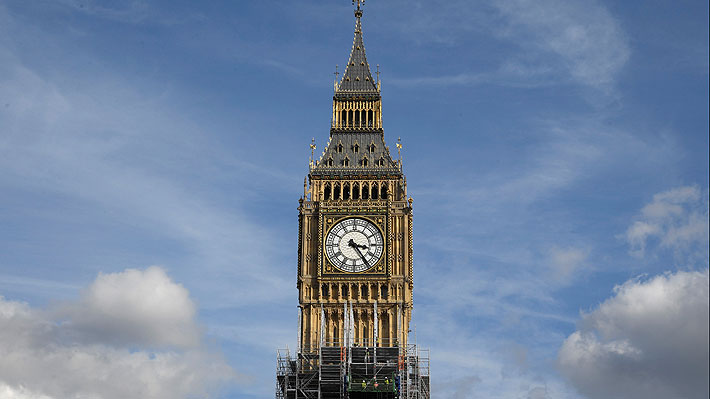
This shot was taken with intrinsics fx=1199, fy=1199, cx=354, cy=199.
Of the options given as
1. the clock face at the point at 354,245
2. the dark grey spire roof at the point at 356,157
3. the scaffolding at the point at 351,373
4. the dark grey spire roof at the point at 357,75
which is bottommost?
the scaffolding at the point at 351,373

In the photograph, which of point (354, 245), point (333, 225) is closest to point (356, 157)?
point (333, 225)

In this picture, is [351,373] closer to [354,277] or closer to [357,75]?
[354,277]

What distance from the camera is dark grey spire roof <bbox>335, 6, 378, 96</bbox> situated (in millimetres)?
121144

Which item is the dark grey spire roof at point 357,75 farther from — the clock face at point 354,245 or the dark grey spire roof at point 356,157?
the clock face at point 354,245

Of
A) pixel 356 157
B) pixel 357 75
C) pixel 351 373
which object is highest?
pixel 357 75

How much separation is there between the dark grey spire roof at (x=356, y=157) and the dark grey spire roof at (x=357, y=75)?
5.00 metres

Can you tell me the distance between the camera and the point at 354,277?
110 m

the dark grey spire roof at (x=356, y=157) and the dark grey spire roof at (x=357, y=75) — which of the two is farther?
the dark grey spire roof at (x=357, y=75)

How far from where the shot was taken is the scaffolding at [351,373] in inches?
4126

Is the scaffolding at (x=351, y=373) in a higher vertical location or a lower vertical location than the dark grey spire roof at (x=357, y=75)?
lower

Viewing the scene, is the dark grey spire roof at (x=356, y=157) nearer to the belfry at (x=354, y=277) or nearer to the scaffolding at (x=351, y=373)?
the belfry at (x=354, y=277)

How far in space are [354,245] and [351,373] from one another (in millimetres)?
12853

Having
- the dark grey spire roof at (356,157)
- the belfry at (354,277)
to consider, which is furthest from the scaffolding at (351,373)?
the dark grey spire roof at (356,157)

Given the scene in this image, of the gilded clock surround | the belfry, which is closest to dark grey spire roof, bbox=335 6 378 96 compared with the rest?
the belfry
